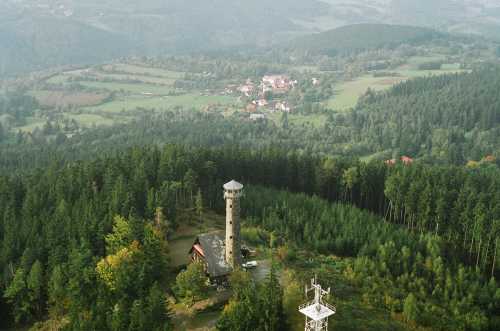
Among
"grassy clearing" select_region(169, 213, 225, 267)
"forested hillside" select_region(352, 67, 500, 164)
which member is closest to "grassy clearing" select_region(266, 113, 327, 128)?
"forested hillside" select_region(352, 67, 500, 164)

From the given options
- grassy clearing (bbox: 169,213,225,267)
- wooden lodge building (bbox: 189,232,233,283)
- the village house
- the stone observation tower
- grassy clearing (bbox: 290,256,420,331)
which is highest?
the stone observation tower

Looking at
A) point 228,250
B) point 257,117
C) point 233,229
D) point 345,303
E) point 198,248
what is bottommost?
point 257,117

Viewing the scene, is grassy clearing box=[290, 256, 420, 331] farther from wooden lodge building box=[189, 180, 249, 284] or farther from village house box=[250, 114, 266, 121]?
village house box=[250, 114, 266, 121]

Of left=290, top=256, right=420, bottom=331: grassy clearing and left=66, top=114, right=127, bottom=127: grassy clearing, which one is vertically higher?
left=290, top=256, right=420, bottom=331: grassy clearing

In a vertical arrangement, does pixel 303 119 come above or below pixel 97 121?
above

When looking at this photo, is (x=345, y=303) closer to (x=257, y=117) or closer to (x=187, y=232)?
(x=187, y=232)

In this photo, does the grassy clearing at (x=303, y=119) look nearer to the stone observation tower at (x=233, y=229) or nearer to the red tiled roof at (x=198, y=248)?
the red tiled roof at (x=198, y=248)

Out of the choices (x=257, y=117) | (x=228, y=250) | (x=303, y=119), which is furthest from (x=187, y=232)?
(x=257, y=117)

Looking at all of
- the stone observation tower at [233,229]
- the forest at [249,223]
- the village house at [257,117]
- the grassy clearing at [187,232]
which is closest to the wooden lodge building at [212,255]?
the stone observation tower at [233,229]
